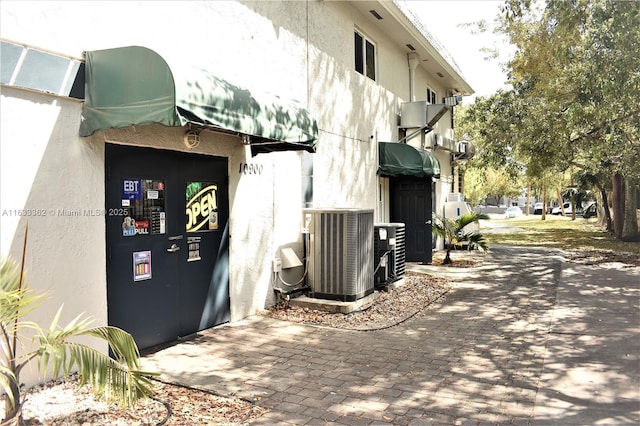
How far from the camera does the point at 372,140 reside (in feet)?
37.3

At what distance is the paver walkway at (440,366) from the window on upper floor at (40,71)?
2.89 meters

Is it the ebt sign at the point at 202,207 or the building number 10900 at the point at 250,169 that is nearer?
the ebt sign at the point at 202,207

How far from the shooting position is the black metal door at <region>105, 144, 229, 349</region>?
5117 mm

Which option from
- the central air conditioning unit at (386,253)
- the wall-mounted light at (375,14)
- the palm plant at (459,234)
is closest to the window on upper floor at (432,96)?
the palm plant at (459,234)

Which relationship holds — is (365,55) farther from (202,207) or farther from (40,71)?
(40,71)

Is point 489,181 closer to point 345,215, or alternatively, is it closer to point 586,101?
point 586,101

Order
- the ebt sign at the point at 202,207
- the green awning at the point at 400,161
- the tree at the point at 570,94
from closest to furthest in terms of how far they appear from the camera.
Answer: the ebt sign at the point at 202,207 < the tree at the point at 570,94 < the green awning at the point at 400,161

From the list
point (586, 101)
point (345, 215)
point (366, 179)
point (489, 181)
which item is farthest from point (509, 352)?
point (489, 181)

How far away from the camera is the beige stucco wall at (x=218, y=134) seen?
4.25m

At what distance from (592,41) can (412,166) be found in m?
4.48

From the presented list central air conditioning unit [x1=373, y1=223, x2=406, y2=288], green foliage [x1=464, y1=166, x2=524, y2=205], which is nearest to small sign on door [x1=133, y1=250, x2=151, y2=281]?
central air conditioning unit [x1=373, y1=223, x2=406, y2=288]

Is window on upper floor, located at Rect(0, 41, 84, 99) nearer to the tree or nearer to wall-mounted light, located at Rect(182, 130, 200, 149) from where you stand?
wall-mounted light, located at Rect(182, 130, 200, 149)

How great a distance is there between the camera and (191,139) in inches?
233

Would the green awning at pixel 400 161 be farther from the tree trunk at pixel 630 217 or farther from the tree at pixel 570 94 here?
the tree trunk at pixel 630 217
